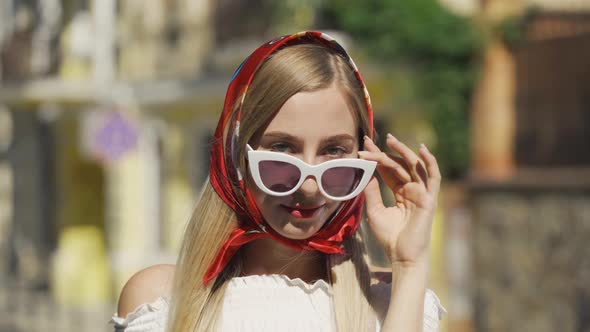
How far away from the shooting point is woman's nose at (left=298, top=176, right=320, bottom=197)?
2.27 meters

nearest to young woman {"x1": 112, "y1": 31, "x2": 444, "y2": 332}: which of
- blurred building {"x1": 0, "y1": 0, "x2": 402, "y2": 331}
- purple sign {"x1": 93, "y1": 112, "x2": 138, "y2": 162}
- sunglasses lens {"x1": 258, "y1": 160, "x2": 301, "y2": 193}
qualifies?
sunglasses lens {"x1": 258, "y1": 160, "x2": 301, "y2": 193}

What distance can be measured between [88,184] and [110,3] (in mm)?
3830

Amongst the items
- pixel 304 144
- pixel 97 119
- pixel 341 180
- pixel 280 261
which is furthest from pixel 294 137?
pixel 97 119

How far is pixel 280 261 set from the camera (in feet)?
8.18

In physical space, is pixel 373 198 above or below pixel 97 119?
above

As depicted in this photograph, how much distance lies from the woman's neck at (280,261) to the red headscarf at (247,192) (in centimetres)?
9

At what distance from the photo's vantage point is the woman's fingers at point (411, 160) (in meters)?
2.35

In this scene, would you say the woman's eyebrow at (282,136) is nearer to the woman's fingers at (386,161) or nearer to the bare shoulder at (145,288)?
the woman's fingers at (386,161)

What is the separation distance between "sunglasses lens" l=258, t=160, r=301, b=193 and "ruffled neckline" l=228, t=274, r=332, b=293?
302 millimetres

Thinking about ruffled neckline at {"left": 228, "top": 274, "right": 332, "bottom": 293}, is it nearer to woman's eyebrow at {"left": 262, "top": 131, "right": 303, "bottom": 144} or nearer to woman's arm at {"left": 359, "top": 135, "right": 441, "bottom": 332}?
woman's arm at {"left": 359, "top": 135, "right": 441, "bottom": 332}

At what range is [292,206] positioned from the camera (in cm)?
229

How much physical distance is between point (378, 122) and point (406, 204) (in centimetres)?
883

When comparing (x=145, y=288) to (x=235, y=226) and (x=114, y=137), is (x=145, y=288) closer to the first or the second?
(x=235, y=226)

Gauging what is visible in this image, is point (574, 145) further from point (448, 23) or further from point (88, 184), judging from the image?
point (88, 184)
